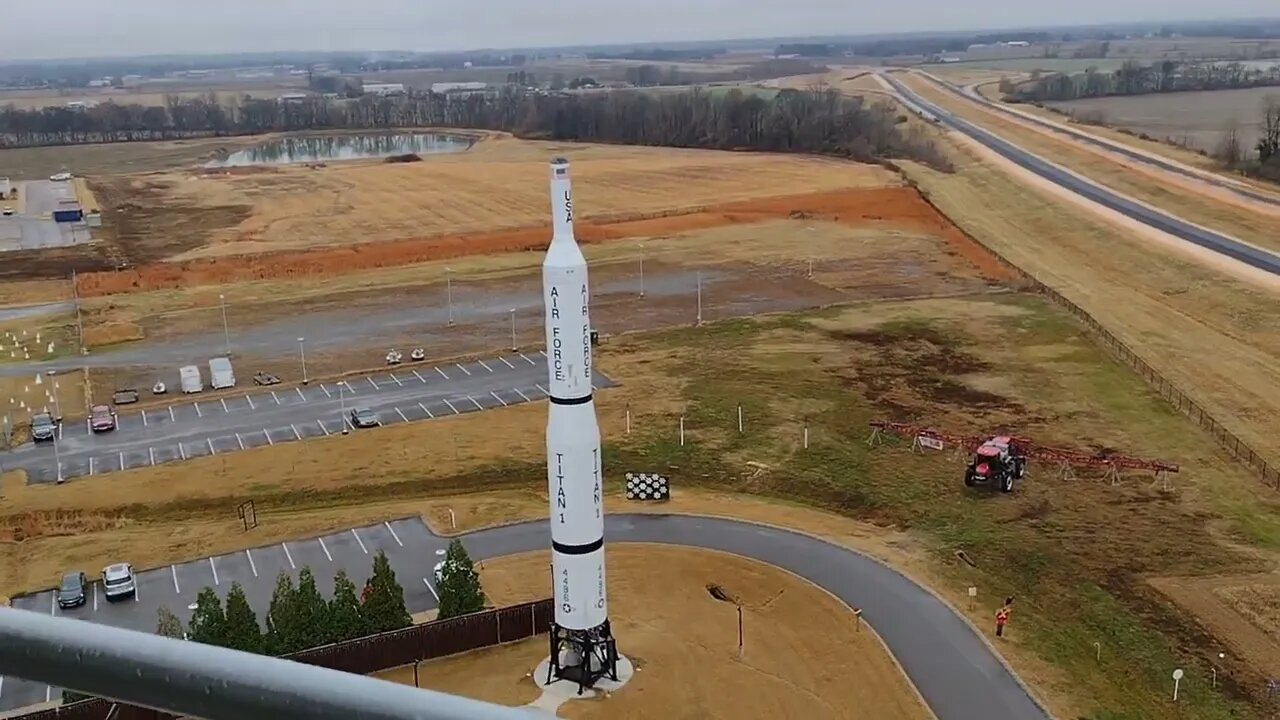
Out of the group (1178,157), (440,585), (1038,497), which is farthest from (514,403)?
(1178,157)

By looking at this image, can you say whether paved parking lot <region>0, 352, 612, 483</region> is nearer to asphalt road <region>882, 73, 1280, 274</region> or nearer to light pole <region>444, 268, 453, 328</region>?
light pole <region>444, 268, 453, 328</region>

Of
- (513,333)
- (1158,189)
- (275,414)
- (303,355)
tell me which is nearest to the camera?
(275,414)

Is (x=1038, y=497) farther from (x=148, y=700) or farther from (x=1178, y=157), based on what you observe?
(x=1178, y=157)

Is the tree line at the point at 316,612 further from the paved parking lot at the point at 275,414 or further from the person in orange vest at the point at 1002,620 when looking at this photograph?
the paved parking lot at the point at 275,414

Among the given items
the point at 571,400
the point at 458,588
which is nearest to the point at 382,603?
the point at 458,588

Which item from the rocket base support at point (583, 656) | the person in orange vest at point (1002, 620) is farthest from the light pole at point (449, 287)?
the person in orange vest at point (1002, 620)

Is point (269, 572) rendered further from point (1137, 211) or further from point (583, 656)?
point (1137, 211)
